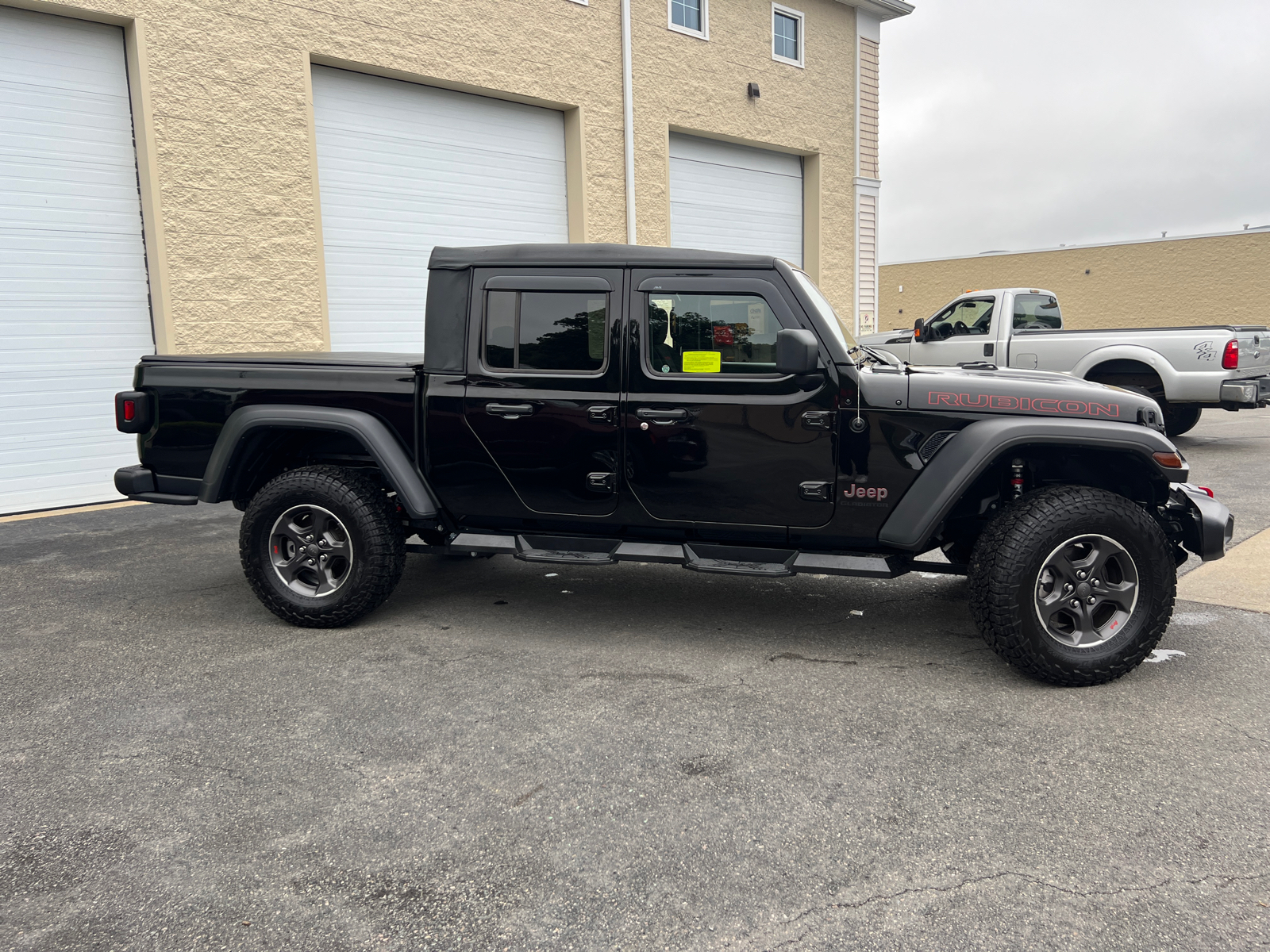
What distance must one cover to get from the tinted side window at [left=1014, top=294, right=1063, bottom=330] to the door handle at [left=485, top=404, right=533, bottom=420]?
927cm

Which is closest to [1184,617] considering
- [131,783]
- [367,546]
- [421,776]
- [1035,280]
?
[421,776]

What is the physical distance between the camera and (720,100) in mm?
13672

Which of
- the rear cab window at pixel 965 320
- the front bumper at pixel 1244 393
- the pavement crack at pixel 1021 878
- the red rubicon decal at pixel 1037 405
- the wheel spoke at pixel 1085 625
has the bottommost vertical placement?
the pavement crack at pixel 1021 878

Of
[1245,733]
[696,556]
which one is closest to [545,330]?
[696,556]

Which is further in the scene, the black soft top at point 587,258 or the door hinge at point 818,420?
the black soft top at point 587,258

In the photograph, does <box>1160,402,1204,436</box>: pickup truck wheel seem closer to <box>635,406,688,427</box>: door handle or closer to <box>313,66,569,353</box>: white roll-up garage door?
<box>313,66,569,353</box>: white roll-up garage door

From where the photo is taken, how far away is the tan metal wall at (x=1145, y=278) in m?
28.9

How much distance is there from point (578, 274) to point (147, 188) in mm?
6377

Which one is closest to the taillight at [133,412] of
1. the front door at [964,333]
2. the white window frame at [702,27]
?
the front door at [964,333]

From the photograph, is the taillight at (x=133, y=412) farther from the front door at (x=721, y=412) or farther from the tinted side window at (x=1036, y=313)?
the tinted side window at (x=1036, y=313)

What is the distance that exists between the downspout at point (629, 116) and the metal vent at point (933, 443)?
9.19 m

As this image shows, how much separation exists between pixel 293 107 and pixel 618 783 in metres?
8.77

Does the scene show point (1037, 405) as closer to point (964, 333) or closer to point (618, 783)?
point (618, 783)

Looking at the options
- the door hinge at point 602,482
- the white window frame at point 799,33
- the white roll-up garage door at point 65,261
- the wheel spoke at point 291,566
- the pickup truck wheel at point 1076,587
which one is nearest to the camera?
the pickup truck wheel at point 1076,587
